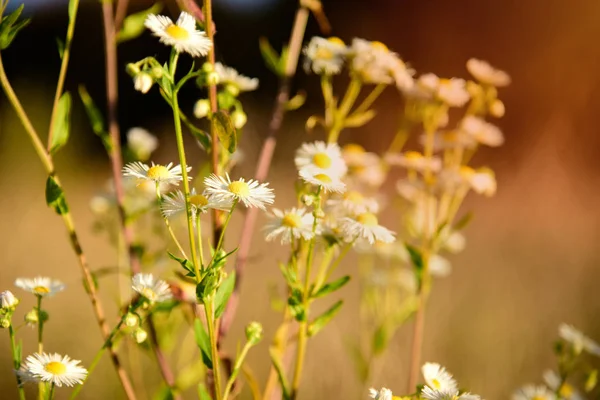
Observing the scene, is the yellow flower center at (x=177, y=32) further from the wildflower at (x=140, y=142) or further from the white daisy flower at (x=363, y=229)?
the wildflower at (x=140, y=142)

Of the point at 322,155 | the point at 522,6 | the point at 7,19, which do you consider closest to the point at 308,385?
the point at 322,155

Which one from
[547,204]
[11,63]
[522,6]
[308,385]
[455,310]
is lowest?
[308,385]

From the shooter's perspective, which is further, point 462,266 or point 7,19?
point 462,266

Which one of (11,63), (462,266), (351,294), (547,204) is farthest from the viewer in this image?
(11,63)

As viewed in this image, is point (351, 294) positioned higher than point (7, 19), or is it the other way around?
point (351, 294)

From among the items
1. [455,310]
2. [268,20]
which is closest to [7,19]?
[455,310]

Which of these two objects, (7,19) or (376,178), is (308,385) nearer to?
(376,178)

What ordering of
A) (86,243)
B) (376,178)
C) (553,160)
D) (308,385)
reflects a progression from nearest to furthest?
1. (376,178)
2. (308,385)
3. (86,243)
4. (553,160)

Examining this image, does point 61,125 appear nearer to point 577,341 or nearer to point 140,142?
point 140,142
